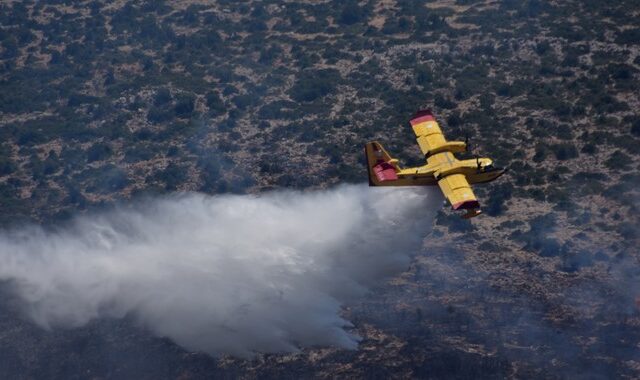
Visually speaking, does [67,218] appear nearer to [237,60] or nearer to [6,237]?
[6,237]

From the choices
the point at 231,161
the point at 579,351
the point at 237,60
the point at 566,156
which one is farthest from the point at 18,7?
the point at 579,351

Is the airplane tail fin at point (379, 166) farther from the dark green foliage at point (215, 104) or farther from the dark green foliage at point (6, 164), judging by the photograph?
the dark green foliage at point (6, 164)

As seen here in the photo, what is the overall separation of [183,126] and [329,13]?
25.9 m

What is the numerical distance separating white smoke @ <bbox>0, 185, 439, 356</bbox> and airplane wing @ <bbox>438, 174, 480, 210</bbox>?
5250mm

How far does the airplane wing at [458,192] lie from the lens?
89.1 m

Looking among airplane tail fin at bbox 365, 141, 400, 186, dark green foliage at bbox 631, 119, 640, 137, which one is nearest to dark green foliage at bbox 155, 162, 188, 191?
airplane tail fin at bbox 365, 141, 400, 186

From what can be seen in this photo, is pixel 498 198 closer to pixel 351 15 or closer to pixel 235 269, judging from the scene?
pixel 235 269

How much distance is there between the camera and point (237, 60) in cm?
13500

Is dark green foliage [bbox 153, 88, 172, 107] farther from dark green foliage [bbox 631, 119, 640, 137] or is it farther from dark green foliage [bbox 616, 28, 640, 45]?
dark green foliage [bbox 631, 119, 640, 137]

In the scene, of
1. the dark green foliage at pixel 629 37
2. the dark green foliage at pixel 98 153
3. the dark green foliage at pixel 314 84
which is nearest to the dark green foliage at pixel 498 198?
the dark green foliage at pixel 314 84

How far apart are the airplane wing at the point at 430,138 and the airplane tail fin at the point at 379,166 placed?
315cm

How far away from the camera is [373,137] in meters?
118

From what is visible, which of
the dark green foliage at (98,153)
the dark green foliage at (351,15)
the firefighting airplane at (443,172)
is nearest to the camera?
the firefighting airplane at (443,172)

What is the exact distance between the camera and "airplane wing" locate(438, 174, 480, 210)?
8912 centimetres
